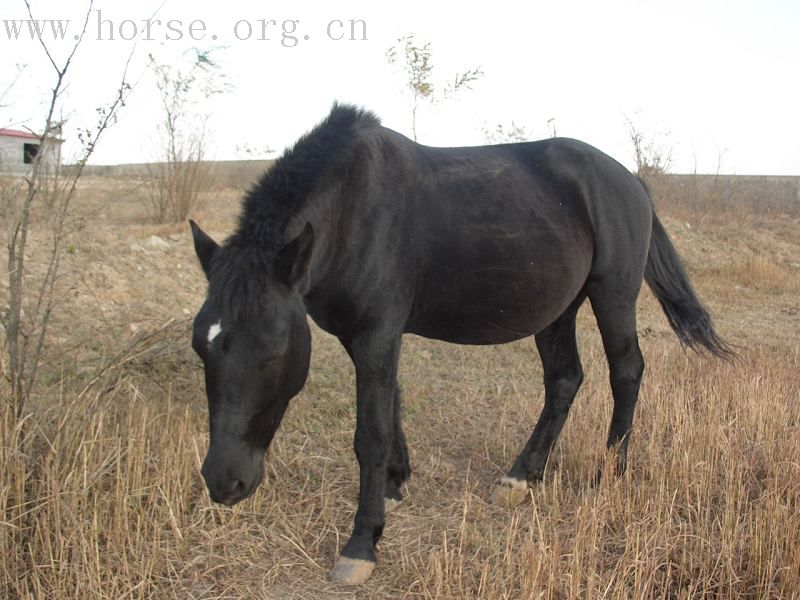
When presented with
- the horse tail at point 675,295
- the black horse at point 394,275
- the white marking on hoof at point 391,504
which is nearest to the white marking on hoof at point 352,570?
the black horse at point 394,275

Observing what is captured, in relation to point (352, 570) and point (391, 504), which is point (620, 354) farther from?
point (352, 570)

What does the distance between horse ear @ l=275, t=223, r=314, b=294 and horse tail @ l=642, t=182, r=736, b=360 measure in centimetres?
308

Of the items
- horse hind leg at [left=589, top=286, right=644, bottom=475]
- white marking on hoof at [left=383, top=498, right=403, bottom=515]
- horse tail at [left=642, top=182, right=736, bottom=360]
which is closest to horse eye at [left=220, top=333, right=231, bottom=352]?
white marking on hoof at [left=383, top=498, right=403, bottom=515]

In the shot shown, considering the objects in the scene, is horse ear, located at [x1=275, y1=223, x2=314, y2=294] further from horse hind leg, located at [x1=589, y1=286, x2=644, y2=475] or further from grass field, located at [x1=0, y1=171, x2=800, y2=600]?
horse hind leg, located at [x1=589, y1=286, x2=644, y2=475]

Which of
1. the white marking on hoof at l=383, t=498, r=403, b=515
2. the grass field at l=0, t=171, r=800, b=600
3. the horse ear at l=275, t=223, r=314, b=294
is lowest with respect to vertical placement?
the white marking on hoof at l=383, t=498, r=403, b=515

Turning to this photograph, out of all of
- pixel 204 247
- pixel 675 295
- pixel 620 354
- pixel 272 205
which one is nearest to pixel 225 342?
pixel 204 247

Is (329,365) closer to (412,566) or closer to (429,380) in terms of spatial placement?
(429,380)

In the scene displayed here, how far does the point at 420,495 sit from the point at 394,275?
5.19 ft

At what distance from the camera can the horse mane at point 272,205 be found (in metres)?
2.60

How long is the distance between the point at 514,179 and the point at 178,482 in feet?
8.52

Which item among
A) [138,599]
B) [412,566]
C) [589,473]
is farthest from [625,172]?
[138,599]

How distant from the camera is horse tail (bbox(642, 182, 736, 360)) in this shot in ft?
15.8

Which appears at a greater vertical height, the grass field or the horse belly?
the horse belly

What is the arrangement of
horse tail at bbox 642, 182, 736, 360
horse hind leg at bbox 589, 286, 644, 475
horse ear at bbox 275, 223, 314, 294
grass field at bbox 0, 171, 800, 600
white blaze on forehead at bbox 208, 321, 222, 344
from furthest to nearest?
horse tail at bbox 642, 182, 736, 360 → horse hind leg at bbox 589, 286, 644, 475 → grass field at bbox 0, 171, 800, 600 → horse ear at bbox 275, 223, 314, 294 → white blaze on forehead at bbox 208, 321, 222, 344
